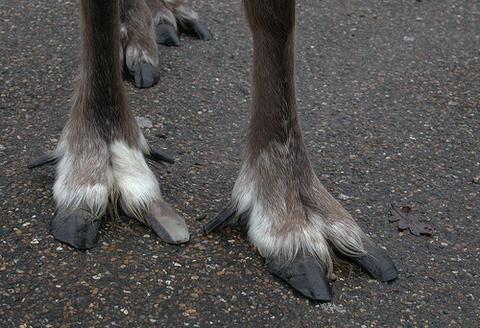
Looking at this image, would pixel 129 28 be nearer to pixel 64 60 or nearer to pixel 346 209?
pixel 64 60

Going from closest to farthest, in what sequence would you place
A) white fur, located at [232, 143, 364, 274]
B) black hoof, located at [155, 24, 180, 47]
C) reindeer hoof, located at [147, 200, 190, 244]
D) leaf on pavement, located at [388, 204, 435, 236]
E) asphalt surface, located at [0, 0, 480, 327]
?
1. asphalt surface, located at [0, 0, 480, 327]
2. white fur, located at [232, 143, 364, 274]
3. reindeer hoof, located at [147, 200, 190, 244]
4. leaf on pavement, located at [388, 204, 435, 236]
5. black hoof, located at [155, 24, 180, 47]

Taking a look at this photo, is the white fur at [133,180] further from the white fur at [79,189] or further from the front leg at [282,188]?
the front leg at [282,188]

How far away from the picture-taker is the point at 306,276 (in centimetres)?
278

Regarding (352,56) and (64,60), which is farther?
(352,56)

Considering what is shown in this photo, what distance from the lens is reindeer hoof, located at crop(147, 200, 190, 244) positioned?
2980 mm

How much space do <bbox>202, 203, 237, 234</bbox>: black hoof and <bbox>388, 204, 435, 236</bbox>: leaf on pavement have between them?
62cm

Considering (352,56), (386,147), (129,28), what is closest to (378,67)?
(352,56)

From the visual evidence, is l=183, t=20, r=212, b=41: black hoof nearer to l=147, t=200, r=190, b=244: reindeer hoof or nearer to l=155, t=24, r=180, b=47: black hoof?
l=155, t=24, r=180, b=47: black hoof

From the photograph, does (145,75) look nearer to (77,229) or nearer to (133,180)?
(133,180)

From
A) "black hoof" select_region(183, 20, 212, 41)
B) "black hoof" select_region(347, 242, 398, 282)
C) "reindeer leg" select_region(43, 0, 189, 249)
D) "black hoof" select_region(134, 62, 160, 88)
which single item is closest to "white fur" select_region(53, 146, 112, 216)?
"reindeer leg" select_region(43, 0, 189, 249)

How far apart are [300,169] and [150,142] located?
35.0 inches

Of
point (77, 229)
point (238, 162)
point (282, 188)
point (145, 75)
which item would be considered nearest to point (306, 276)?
point (282, 188)

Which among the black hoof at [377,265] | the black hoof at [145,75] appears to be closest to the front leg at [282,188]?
the black hoof at [377,265]

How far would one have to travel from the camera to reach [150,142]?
3.66m
